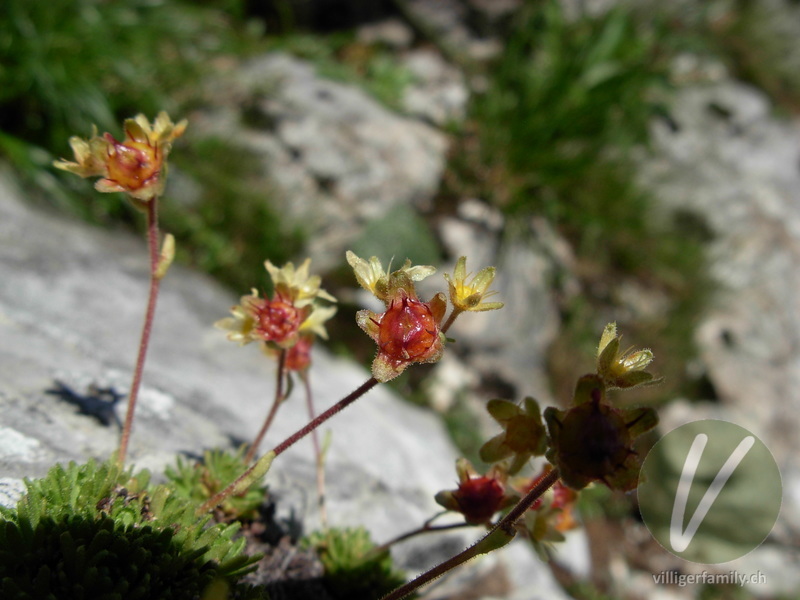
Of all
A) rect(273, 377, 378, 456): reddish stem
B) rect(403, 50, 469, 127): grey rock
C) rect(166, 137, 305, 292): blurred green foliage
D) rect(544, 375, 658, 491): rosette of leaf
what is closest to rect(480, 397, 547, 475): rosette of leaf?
rect(544, 375, 658, 491): rosette of leaf

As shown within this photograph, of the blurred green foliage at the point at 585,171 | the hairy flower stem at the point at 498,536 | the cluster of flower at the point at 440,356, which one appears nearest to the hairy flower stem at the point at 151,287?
the cluster of flower at the point at 440,356

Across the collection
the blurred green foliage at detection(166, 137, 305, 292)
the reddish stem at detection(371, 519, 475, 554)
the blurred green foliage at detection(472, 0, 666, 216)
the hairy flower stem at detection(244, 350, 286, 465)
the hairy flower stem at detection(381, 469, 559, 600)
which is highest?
the blurred green foliage at detection(472, 0, 666, 216)

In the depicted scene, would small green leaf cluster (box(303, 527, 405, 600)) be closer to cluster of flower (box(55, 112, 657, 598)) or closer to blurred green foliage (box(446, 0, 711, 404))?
cluster of flower (box(55, 112, 657, 598))

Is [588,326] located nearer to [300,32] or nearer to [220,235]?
[220,235]

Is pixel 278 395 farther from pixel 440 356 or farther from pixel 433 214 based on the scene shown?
pixel 433 214

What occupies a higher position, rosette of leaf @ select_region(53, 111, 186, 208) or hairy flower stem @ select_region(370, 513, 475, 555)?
rosette of leaf @ select_region(53, 111, 186, 208)

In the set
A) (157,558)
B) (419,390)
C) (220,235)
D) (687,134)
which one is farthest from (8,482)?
(687,134)

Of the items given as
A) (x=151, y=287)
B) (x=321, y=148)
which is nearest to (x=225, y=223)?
(x=321, y=148)
